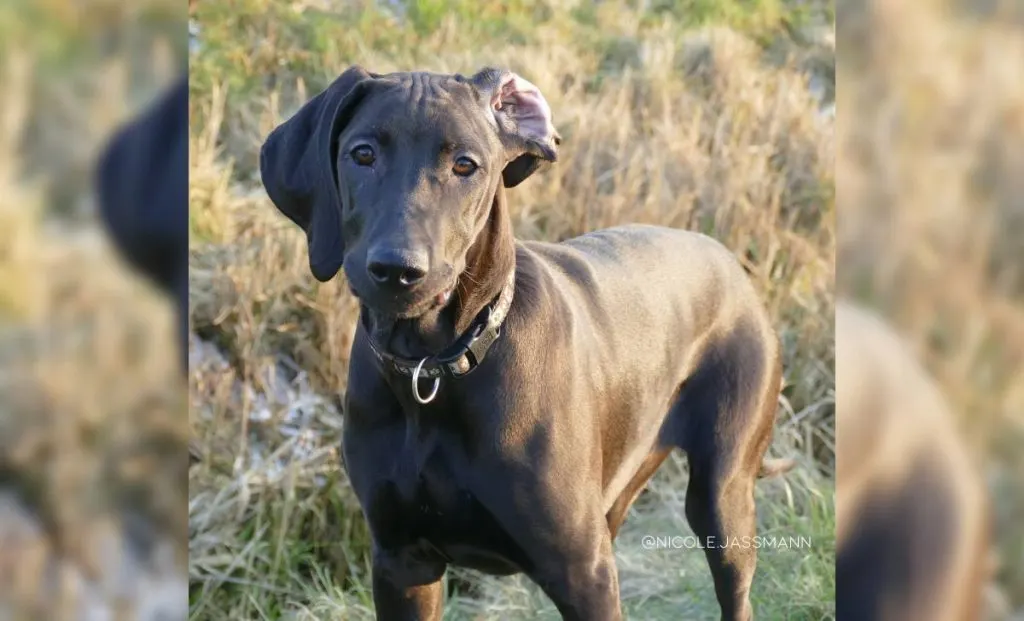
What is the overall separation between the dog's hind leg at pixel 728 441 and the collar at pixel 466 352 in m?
0.74

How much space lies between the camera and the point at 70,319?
2438mm

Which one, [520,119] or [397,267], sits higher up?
[520,119]

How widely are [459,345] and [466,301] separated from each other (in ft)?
0.31

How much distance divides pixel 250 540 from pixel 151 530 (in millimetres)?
788

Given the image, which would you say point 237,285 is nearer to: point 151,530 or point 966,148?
point 151,530

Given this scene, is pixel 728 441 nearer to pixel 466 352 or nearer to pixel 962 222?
pixel 962 222

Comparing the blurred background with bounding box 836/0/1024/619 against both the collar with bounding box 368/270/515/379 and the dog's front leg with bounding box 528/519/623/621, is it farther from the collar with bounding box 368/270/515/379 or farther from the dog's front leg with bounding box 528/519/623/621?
the collar with bounding box 368/270/515/379

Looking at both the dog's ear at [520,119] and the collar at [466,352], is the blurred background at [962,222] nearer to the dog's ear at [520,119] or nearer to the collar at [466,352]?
the dog's ear at [520,119]

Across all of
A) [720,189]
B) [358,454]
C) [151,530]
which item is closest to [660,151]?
[720,189]

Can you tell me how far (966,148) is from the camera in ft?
9.10

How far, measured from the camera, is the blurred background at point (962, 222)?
2744 millimetres

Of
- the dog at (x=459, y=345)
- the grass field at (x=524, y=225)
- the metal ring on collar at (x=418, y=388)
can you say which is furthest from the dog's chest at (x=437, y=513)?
the grass field at (x=524, y=225)

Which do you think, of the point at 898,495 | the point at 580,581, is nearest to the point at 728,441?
the point at 898,495

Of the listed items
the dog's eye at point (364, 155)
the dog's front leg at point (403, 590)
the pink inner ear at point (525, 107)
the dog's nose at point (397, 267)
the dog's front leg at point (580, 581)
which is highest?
the pink inner ear at point (525, 107)
